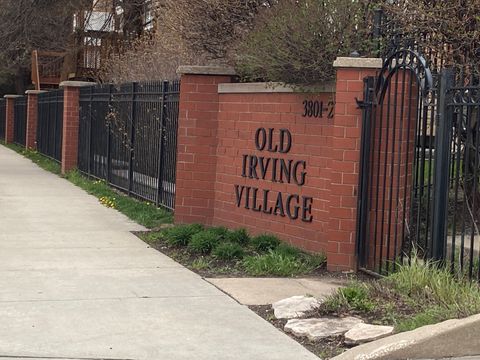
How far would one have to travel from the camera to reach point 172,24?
467 inches

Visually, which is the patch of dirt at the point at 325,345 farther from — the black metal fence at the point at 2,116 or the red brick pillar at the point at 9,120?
the black metal fence at the point at 2,116

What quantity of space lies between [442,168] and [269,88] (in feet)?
10.8

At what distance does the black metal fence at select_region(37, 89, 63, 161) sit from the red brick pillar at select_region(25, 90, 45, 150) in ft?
2.82

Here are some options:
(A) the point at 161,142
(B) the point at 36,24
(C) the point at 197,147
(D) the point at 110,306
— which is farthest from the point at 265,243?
(B) the point at 36,24

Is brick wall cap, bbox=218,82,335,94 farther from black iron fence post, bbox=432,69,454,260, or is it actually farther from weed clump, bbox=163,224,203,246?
black iron fence post, bbox=432,69,454,260

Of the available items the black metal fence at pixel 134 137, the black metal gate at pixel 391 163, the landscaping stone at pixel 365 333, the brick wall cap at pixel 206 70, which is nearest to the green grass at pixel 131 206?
the black metal fence at pixel 134 137

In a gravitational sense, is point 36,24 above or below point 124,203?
above

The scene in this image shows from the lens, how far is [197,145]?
11023 millimetres

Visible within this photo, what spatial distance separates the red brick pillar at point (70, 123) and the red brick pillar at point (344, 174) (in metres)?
12.1

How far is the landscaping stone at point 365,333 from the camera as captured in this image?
18.5 feet

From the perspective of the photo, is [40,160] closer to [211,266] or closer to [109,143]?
[109,143]

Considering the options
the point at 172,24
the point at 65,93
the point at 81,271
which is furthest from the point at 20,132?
the point at 81,271

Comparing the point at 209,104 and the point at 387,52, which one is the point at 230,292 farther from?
the point at 209,104

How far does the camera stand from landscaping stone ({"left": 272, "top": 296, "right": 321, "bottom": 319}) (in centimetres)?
647
